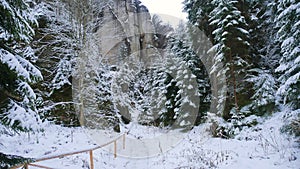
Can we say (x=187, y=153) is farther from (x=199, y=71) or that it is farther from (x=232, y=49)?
(x=199, y=71)

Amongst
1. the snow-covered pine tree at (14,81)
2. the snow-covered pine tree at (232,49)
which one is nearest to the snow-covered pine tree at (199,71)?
the snow-covered pine tree at (232,49)

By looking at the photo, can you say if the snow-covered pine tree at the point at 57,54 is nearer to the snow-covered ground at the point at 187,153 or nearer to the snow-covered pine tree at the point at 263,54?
the snow-covered ground at the point at 187,153

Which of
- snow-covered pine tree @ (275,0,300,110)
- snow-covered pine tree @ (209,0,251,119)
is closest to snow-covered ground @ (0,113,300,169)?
snow-covered pine tree @ (275,0,300,110)

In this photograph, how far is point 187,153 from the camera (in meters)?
7.54

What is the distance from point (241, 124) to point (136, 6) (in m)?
31.9

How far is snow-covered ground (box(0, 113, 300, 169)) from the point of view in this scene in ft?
16.7

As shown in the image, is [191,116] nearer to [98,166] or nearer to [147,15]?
[98,166]

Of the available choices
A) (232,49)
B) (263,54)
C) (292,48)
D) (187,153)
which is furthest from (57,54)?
(263,54)

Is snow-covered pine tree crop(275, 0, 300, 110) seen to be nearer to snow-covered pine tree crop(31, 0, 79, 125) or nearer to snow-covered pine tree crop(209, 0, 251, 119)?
snow-covered pine tree crop(209, 0, 251, 119)

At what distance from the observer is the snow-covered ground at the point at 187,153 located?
16.7ft

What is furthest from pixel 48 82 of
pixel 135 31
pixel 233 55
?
pixel 135 31

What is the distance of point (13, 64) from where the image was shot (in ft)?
10.2

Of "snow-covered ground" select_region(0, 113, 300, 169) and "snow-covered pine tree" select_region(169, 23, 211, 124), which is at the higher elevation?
"snow-covered pine tree" select_region(169, 23, 211, 124)

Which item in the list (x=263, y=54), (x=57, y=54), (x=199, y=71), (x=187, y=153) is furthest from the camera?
(x=199, y=71)
